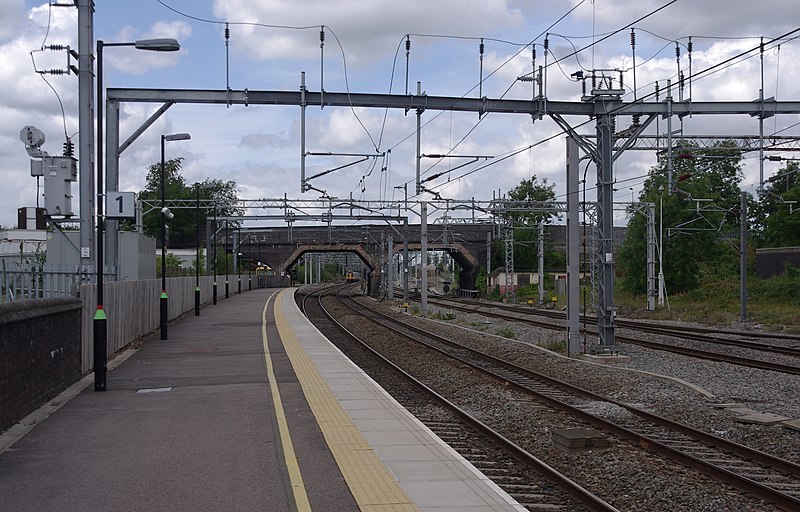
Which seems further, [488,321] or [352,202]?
→ [352,202]

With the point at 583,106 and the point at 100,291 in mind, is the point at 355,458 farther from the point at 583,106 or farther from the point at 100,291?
the point at 583,106

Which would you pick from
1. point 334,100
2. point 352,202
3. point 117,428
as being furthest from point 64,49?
point 352,202

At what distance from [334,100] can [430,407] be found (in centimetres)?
1008

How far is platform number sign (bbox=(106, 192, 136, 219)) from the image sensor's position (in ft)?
50.0

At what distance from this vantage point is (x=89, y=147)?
17859mm

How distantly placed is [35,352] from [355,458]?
5497 millimetres

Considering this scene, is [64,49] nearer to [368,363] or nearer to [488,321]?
[368,363]

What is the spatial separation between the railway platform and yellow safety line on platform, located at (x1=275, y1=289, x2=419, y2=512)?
21 mm

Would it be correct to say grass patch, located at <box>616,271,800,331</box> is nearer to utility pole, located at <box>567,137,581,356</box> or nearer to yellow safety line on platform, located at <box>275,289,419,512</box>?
utility pole, located at <box>567,137,581,356</box>

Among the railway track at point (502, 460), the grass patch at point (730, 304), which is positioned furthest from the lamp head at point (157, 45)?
the grass patch at point (730, 304)

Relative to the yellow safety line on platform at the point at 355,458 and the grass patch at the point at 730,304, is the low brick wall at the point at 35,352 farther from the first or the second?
the grass patch at the point at 730,304

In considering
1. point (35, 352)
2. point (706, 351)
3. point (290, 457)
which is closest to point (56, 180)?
point (35, 352)

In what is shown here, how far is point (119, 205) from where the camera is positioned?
15359mm

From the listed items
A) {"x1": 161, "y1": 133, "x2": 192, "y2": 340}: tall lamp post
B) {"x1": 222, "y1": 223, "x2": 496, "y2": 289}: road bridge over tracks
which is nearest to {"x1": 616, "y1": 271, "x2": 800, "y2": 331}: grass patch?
{"x1": 161, "y1": 133, "x2": 192, "y2": 340}: tall lamp post
